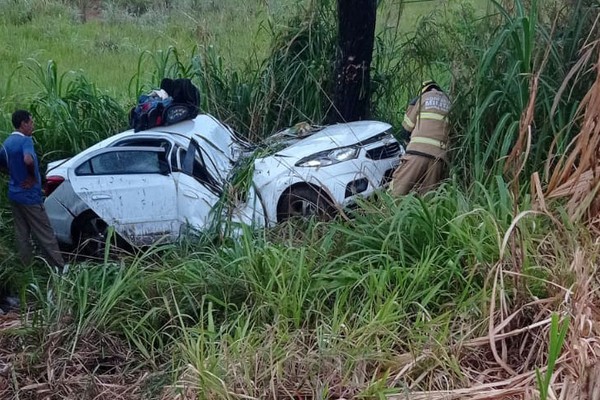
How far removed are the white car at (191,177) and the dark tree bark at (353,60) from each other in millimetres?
847

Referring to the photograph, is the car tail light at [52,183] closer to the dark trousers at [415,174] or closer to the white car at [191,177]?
the white car at [191,177]

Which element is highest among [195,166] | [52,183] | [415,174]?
[415,174]

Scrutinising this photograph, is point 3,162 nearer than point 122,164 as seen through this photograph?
Yes

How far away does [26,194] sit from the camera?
703 centimetres

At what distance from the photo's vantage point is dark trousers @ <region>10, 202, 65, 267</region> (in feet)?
23.3

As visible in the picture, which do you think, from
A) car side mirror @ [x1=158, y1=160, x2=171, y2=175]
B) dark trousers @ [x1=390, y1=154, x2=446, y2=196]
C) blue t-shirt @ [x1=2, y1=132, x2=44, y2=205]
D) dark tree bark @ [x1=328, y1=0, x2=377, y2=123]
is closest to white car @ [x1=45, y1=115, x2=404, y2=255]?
car side mirror @ [x1=158, y1=160, x2=171, y2=175]

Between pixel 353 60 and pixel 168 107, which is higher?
pixel 353 60

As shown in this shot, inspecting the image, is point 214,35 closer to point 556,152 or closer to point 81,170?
point 81,170

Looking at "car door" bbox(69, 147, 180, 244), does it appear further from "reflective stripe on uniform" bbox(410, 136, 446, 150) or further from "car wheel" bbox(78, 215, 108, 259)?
"reflective stripe on uniform" bbox(410, 136, 446, 150)

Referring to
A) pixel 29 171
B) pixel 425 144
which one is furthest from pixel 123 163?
pixel 425 144

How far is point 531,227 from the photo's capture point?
4770 mm

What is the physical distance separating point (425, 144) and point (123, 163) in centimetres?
268

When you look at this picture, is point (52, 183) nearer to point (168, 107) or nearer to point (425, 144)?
point (168, 107)

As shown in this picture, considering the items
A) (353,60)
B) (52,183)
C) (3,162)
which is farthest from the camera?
(353,60)
